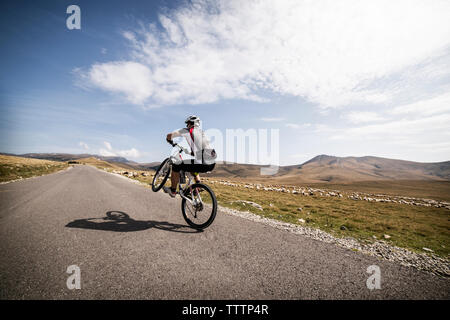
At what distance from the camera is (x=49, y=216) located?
654 centimetres

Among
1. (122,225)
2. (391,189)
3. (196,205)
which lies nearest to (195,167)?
(196,205)

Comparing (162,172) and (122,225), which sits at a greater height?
(162,172)

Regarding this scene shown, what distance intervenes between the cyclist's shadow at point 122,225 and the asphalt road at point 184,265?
0.11ft

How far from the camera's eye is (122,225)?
19.0ft

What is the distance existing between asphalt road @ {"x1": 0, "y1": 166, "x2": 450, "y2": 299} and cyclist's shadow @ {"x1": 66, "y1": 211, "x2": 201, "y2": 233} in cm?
3

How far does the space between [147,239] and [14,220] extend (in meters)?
5.13

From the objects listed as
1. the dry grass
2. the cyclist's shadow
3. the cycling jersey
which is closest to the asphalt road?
the cyclist's shadow

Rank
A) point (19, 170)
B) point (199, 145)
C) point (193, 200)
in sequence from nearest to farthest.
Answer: point (199, 145) < point (193, 200) < point (19, 170)

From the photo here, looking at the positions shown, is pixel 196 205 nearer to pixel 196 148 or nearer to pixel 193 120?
pixel 196 148

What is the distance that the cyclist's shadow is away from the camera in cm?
553

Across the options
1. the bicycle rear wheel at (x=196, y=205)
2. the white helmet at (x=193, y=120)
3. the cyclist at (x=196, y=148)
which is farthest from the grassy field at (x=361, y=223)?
the white helmet at (x=193, y=120)

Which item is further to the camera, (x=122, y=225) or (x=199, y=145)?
(x=199, y=145)

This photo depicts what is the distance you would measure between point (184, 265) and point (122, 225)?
134 inches

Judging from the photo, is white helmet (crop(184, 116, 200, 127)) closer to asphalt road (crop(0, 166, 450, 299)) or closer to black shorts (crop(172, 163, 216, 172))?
black shorts (crop(172, 163, 216, 172))
